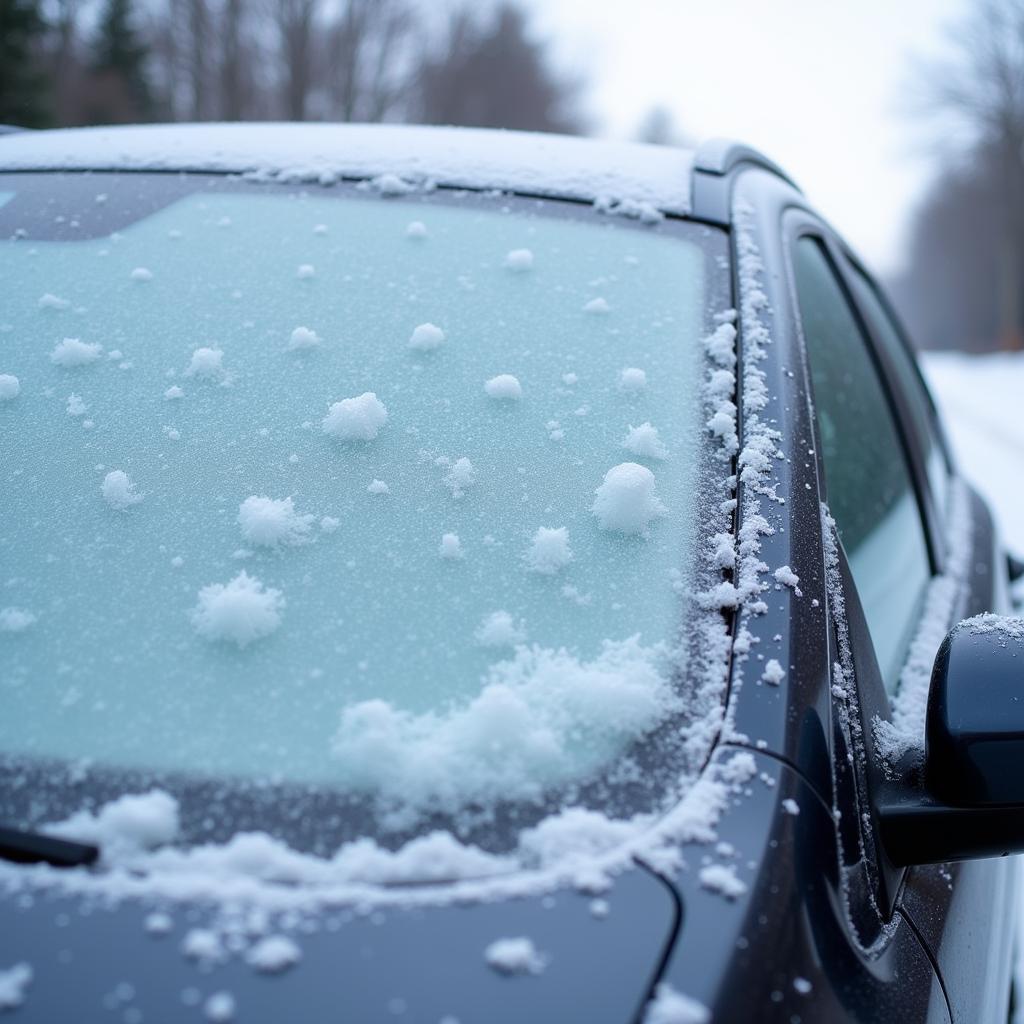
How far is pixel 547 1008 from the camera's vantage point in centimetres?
68

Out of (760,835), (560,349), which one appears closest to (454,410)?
(560,349)

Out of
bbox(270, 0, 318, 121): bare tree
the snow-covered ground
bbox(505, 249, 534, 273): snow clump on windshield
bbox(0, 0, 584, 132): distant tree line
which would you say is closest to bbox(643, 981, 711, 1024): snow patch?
bbox(505, 249, 534, 273): snow clump on windshield

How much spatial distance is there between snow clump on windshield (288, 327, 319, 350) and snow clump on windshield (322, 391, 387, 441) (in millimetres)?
137

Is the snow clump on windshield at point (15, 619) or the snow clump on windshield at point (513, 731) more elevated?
the snow clump on windshield at point (513, 731)

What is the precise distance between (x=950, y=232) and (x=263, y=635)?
61.1 meters

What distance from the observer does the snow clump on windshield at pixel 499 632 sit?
952 mm

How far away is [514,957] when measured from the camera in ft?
2.31

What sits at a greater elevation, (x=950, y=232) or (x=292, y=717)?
(x=292, y=717)

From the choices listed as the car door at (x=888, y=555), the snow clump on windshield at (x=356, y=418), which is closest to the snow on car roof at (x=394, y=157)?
the car door at (x=888, y=555)

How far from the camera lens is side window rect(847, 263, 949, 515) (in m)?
2.30

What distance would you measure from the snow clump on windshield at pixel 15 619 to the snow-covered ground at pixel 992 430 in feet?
10.0

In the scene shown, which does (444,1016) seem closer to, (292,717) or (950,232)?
(292,717)

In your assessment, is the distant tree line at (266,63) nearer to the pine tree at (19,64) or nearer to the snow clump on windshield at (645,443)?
the pine tree at (19,64)

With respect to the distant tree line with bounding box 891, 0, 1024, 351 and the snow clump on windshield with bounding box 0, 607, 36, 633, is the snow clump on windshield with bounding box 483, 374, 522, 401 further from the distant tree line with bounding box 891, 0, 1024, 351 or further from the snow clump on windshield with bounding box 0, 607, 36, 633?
the distant tree line with bounding box 891, 0, 1024, 351
